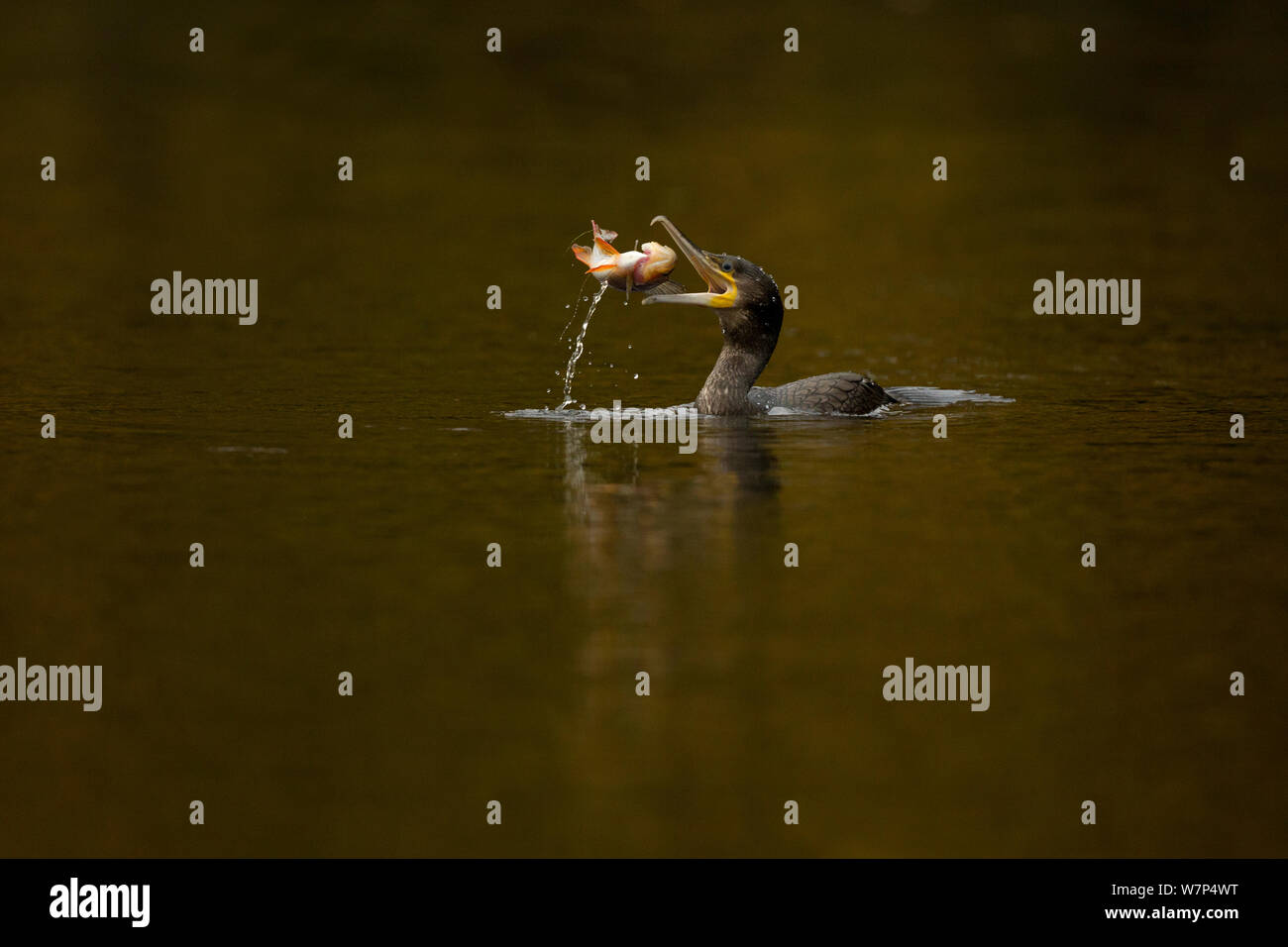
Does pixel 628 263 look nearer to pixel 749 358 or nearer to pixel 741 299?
pixel 741 299

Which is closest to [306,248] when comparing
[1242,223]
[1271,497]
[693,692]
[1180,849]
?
[1242,223]

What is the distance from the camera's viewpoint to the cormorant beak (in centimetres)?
1694

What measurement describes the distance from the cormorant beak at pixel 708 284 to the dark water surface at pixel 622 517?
3.46 feet

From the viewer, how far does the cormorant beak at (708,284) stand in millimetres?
16938

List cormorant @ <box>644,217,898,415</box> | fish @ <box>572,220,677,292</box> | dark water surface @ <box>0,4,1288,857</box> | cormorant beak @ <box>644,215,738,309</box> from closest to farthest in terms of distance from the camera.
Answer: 1. dark water surface @ <box>0,4,1288,857</box>
2. fish @ <box>572,220,677,292</box>
3. cormorant beak @ <box>644,215,738,309</box>
4. cormorant @ <box>644,217,898,415</box>

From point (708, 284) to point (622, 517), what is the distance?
4448mm

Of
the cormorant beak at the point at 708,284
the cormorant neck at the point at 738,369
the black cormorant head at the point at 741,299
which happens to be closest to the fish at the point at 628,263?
the cormorant beak at the point at 708,284

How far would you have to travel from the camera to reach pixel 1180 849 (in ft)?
27.6

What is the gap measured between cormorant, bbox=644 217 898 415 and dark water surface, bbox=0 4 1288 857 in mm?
385

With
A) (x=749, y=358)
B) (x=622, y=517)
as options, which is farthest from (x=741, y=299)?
(x=622, y=517)

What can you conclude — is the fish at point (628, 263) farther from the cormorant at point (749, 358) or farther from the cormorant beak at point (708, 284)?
the cormorant at point (749, 358)

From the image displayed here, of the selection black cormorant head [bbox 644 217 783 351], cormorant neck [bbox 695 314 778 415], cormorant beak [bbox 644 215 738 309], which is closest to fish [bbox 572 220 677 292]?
cormorant beak [bbox 644 215 738 309]

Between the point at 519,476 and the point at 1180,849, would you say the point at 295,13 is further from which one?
the point at 1180,849

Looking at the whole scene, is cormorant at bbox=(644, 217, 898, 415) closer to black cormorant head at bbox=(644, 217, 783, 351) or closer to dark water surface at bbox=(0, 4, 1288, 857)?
black cormorant head at bbox=(644, 217, 783, 351)
